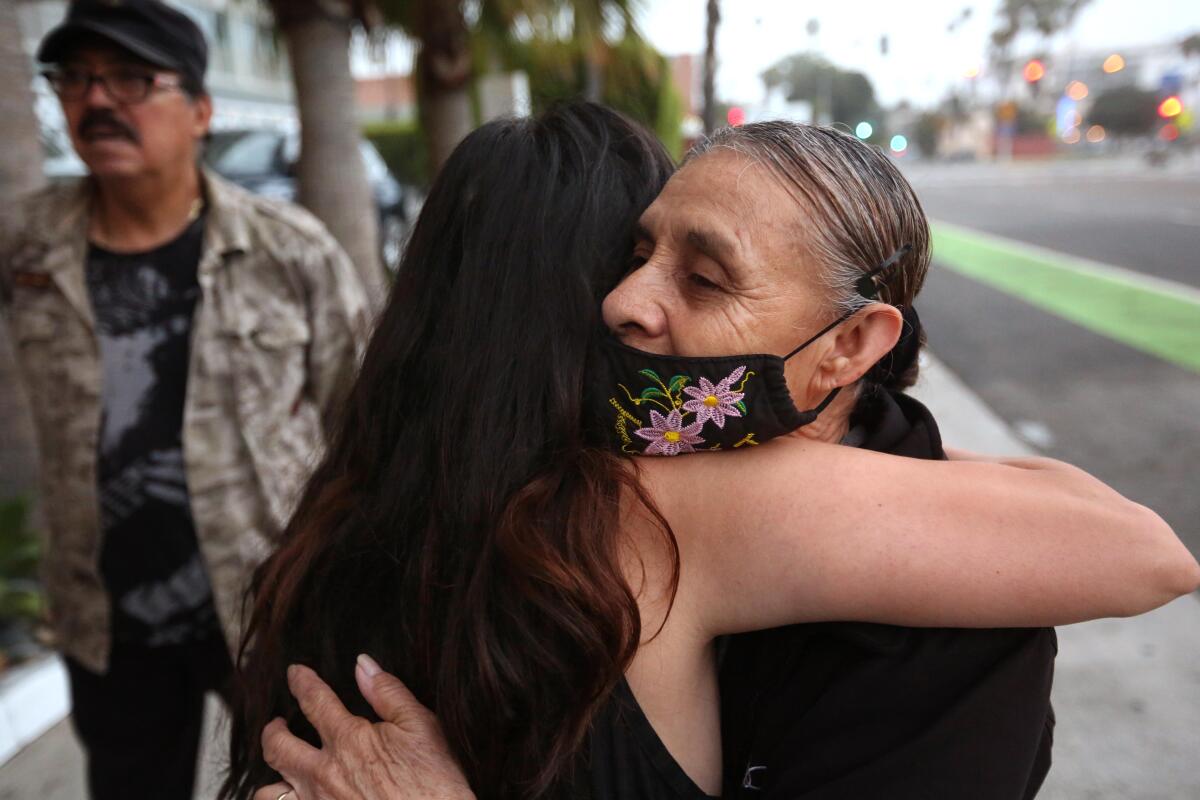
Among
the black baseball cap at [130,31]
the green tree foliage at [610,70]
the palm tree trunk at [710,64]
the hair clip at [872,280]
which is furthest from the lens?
the green tree foliage at [610,70]

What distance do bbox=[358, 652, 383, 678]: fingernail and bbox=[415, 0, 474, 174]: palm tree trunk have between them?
4.96m

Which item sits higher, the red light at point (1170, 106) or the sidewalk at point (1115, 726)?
the red light at point (1170, 106)

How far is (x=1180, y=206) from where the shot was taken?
19.7 metres

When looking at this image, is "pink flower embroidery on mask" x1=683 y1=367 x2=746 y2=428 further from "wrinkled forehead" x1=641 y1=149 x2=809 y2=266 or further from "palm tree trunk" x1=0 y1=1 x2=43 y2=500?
"palm tree trunk" x1=0 y1=1 x2=43 y2=500

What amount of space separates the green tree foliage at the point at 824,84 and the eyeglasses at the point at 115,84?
4.93ft

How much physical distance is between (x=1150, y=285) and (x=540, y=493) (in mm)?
11875

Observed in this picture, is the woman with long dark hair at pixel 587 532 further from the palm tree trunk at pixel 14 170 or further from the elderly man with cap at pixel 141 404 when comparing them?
the palm tree trunk at pixel 14 170

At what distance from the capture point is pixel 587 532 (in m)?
1.12

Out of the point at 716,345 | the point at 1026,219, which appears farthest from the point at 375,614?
the point at 1026,219

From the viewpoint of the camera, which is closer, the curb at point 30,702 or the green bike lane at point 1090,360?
the curb at point 30,702

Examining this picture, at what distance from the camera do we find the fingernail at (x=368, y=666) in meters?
1.25

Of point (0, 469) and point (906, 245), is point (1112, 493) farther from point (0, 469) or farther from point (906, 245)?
point (0, 469)

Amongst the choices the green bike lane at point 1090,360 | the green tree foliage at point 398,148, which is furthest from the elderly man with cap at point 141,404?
the green tree foliage at point 398,148

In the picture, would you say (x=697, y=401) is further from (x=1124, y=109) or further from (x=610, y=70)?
(x=1124, y=109)
